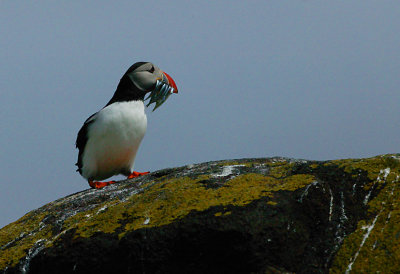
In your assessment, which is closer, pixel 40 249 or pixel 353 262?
pixel 353 262

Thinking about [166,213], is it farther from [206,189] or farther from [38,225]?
[38,225]

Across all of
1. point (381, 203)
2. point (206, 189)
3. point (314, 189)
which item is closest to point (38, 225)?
point (206, 189)

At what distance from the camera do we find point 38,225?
5934 mm

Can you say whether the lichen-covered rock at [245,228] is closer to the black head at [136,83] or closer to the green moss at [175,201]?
the green moss at [175,201]

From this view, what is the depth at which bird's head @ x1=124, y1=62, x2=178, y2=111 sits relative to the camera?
8109mm

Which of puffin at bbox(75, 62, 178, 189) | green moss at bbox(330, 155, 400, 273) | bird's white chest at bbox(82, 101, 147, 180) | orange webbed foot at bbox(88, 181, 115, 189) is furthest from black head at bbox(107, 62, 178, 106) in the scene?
green moss at bbox(330, 155, 400, 273)

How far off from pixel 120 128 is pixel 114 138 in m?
0.18

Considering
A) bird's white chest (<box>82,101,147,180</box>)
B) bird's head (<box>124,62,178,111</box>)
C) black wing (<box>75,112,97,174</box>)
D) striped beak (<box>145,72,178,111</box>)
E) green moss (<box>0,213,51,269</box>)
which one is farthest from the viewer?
striped beak (<box>145,72,178,111</box>)

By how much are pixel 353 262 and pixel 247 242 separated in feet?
2.96

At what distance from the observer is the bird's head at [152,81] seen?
811cm

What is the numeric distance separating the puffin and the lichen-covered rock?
227 centimetres

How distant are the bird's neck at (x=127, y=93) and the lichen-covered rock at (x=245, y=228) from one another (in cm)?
275

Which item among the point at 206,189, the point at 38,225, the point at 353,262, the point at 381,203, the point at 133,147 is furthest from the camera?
the point at 133,147

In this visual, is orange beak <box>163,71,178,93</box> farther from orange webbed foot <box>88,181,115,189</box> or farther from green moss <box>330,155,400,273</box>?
green moss <box>330,155,400,273</box>
